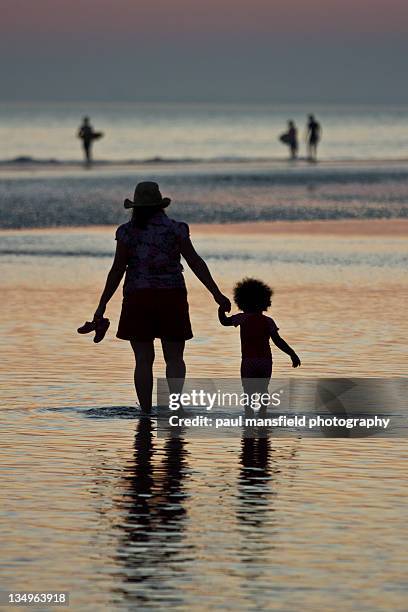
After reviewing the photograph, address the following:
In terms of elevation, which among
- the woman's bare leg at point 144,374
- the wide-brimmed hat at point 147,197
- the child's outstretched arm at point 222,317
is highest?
the wide-brimmed hat at point 147,197

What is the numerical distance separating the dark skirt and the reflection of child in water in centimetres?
27

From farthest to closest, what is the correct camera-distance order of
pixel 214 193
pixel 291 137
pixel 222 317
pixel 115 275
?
1. pixel 291 137
2. pixel 214 193
3. pixel 115 275
4. pixel 222 317

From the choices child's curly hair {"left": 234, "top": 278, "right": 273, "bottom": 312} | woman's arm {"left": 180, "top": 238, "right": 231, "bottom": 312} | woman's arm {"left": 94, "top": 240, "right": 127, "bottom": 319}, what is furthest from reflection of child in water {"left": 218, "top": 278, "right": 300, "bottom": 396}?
woman's arm {"left": 94, "top": 240, "right": 127, "bottom": 319}

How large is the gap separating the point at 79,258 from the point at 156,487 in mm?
14429

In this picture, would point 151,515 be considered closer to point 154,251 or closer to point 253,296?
point 154,251

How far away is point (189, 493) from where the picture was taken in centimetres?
888

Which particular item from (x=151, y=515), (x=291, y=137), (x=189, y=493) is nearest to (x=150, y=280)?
(x=189, y=493)

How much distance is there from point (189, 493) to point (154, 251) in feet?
8.80

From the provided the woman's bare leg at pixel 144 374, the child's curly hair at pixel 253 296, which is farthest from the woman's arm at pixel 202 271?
the woman's bare leg at pixel 144 374

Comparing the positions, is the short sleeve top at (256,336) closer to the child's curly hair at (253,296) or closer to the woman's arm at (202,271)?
the child's curly hair at (253,296)

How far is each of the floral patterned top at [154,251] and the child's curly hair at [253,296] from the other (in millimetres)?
411

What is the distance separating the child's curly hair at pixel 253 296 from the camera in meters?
11.5

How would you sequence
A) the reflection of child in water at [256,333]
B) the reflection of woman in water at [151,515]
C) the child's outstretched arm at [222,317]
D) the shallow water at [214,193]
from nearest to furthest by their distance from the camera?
the reflection of woman in water at [151,515] < the child's outstretched arm at [222,317] < the reflection of child in water at [256,333] < the shallow water at [214,193]

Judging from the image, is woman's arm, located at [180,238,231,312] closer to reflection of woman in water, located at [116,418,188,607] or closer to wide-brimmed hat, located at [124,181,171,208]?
wide-brimmed hat, located at [124,181,171,208]
